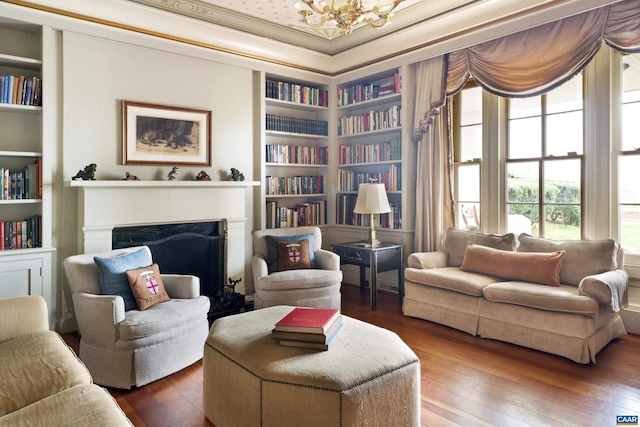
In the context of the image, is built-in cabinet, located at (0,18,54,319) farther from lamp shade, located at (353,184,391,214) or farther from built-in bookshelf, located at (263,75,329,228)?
lamp shade, located at (353,184,391,214)

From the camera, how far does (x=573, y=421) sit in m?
2.21

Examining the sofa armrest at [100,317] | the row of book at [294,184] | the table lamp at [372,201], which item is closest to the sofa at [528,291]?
the table lamp at [372,201]

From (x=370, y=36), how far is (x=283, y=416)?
4144 millimetres

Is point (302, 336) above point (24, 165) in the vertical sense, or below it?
below

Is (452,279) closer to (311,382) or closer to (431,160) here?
(431,160)

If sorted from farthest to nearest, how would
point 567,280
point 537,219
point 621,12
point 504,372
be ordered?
point 537,219
point 567,280
point 621,12
point 504,372

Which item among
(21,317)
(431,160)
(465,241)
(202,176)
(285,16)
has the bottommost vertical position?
(21,317)

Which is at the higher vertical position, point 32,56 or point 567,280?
point 32,56

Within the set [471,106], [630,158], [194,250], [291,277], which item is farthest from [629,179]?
[194,250]

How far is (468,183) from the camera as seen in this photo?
4.57 metres

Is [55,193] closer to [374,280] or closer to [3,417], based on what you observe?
[3,417]

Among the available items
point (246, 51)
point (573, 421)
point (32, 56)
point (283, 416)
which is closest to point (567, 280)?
point (573, 421)

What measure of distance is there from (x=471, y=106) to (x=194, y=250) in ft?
10.7

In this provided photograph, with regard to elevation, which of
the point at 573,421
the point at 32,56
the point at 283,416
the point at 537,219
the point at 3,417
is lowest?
the point at 573,421
